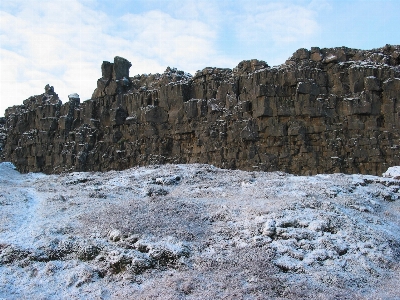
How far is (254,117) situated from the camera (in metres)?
26.8

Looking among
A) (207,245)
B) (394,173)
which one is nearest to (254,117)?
(394,173)

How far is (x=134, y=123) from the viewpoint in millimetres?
31859

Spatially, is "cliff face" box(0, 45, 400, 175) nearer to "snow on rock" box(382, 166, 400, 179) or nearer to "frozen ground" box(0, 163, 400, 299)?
"snow on rock" box(382, 166, 400, 179)

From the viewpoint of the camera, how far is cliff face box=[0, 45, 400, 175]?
24.8m

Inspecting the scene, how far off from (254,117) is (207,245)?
54.5ft

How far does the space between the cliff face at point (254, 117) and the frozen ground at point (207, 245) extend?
8264mm

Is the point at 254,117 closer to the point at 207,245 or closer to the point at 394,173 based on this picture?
the point at 394,173

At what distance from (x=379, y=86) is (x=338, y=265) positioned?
58.2ft

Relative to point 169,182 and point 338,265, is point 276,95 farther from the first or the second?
point 338,265

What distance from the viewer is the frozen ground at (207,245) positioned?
922 cm

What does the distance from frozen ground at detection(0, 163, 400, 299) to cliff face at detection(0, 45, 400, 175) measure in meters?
8.26

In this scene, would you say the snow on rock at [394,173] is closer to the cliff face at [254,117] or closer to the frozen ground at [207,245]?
the cliff face at [254,117]

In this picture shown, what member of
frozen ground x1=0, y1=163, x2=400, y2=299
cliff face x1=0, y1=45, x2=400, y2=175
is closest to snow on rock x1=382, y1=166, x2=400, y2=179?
cliff face x1=0, y1=45, x2=400, y2=175

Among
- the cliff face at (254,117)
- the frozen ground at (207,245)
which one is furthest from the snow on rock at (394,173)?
the frozen ground at (207,245)
